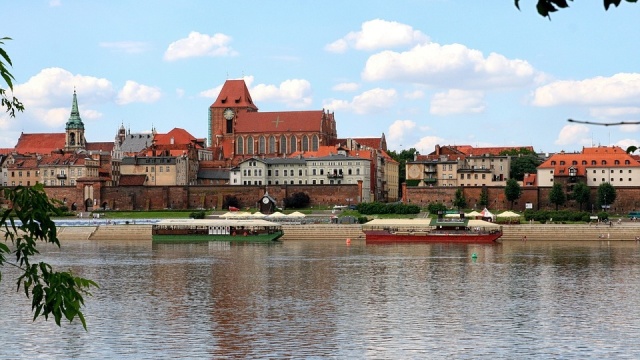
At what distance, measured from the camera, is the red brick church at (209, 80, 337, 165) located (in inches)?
6004

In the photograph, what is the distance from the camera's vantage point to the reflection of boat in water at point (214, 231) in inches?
3553

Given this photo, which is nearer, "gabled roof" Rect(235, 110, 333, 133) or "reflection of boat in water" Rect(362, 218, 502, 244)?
"reflection of boat in water" Rect(362, 218, 502, 244)

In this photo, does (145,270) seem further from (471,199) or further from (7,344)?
(471,199)

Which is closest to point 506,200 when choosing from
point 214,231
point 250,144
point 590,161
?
point 590,161

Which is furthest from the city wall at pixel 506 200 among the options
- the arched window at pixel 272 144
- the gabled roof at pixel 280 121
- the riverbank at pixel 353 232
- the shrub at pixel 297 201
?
the arched window at pixel 272 144

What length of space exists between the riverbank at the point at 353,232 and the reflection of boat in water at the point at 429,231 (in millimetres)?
2462

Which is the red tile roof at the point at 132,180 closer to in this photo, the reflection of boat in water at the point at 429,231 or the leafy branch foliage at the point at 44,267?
the reflection of boat in water at the point at 429,231

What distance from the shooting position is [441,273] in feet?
181

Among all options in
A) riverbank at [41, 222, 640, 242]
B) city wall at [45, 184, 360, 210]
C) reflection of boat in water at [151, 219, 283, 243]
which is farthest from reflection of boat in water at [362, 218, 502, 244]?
city wall at [45, 184, 360, 210]

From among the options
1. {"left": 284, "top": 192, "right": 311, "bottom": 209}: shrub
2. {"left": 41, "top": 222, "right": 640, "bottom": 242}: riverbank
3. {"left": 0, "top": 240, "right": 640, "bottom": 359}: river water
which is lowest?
{"left": 0, "top": 240, "right": 640, "bottom": 359}: river water

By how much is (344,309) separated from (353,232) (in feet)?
179

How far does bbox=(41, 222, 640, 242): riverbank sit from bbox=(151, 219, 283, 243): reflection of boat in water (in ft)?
9.09

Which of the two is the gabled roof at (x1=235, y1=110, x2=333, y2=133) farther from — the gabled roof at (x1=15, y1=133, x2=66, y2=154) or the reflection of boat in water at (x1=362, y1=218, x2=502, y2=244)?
the reflection of boat in water at (x1=362, y1=218, x2=502, y2=244)

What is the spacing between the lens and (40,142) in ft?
585
